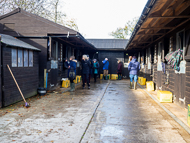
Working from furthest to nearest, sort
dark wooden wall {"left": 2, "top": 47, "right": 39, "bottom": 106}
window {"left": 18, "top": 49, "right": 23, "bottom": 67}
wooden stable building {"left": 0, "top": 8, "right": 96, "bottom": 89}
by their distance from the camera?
wooden stable building {"left": 0, "top": 8, "right": 96, "bottom": 89} → window {"left": 18, "top": 49, "right": 23, "bottom": 67} → dark wooden wall {"left": 2, "top": 47, "right": 39, "bottom": 106}

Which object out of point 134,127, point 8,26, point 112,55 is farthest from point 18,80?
point 112,55

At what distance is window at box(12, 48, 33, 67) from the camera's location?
762 cm

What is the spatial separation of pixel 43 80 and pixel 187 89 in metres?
7.00

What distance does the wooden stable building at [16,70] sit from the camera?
6840 mm

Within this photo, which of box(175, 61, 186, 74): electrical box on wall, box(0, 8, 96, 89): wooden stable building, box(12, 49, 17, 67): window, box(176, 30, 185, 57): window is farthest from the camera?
box(0, 8, 96, 89): wooden stable building

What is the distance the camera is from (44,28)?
10555 millimetres

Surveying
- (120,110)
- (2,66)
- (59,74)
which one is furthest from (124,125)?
(59,74)

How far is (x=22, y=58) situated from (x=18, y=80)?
925 millimetres

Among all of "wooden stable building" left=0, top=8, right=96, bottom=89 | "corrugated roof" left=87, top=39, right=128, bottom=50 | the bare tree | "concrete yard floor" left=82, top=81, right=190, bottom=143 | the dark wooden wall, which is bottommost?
"concrete yard floor" left=82, top=81, right=190, bottom=143

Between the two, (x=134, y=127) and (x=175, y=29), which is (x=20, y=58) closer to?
(x=134, y=127)

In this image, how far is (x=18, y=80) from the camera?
7852 mm

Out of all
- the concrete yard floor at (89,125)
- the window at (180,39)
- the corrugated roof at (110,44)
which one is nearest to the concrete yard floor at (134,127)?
the concrete yard floor at (89,125)

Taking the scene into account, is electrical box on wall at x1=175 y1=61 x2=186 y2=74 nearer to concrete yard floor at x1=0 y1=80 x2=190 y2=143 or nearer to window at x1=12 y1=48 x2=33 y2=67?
concrete yard floor at x1=0 y1=80 x2=190 y2=143

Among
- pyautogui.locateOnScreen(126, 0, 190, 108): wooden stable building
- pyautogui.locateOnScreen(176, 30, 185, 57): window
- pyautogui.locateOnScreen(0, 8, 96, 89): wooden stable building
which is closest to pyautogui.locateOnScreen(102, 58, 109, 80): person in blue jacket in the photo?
pyautogui.locateOnScreen(0, 8, 96, 89): wooden stable building
